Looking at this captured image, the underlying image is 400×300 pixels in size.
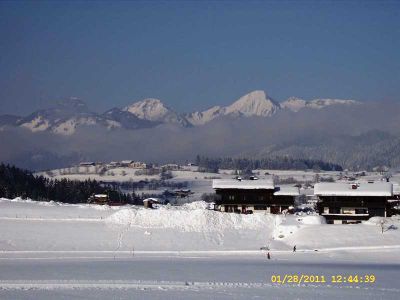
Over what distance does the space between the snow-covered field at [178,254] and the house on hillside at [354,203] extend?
9.65 metres

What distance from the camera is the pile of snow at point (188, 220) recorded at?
73.2 meters

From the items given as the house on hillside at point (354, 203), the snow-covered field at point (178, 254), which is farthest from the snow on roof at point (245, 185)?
the snow-covered field at point (178, 254)

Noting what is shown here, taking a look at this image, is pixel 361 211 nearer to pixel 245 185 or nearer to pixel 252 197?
pixel 252 197

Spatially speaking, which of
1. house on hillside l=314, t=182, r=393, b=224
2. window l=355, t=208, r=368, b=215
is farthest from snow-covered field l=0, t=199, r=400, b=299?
window l=355, t=208, r=368, b=215

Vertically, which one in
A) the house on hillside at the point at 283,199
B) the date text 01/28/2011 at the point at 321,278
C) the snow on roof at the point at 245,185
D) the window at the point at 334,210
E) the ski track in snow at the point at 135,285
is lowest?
the date text 01/28/2011 at the point at 321,278

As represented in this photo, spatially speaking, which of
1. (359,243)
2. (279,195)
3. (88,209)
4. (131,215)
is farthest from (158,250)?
(279,195)

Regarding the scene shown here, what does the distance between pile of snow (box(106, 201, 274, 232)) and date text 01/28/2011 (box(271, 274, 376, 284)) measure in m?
26.8

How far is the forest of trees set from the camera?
430 feet

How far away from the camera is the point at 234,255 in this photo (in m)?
63.8

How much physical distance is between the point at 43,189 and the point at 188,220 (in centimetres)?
7460

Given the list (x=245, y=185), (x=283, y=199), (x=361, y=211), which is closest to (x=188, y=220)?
(x=245, y=185)

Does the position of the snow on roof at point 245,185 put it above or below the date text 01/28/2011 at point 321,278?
above

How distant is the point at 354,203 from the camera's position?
88.0m

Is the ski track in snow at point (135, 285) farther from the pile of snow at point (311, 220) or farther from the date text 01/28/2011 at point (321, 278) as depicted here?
the pile of snow at point (311, 220)
